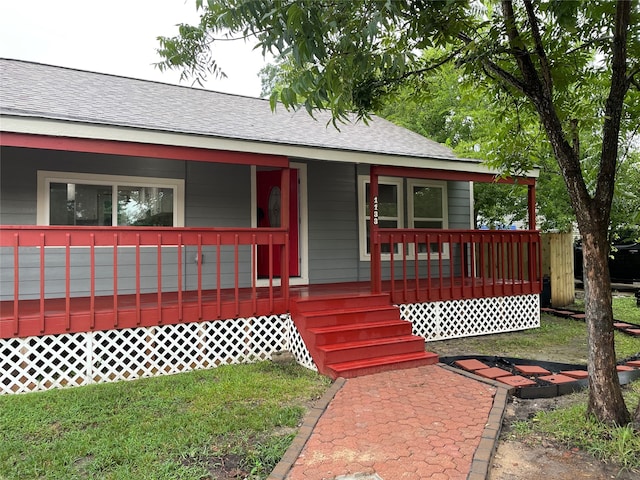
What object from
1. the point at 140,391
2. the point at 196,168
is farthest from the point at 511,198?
the point at 140,391

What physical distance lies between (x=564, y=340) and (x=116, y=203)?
697 cm

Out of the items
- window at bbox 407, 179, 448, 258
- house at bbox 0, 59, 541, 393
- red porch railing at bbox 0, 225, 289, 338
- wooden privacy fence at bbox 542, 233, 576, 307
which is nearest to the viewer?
red porch railing at bbox 0, 225, 289, 338

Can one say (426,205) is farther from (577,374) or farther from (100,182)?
(100,182)

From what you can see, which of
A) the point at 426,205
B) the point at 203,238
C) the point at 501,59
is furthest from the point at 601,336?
the point at 426,205

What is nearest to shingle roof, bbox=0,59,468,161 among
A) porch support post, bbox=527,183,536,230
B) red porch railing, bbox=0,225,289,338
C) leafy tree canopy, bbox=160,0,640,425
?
red porch railing, bbox=0,225,289,338

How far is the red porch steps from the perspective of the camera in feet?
17.3

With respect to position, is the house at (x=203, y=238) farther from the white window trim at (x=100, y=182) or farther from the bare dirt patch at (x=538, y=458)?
the bare dirt patch at (x=538, y=458)

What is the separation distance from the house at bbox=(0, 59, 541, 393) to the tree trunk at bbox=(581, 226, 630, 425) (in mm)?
2142

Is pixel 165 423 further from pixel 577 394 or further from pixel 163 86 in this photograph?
pixel 163 86

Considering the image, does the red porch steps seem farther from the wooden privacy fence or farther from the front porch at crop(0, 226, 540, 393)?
the wooden privacy fence

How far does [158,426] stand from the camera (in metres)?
3.72

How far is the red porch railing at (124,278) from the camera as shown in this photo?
4.91 meters

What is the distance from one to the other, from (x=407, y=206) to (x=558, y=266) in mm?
3992

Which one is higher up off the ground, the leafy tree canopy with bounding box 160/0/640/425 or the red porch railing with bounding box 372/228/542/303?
the leafy tree canopy with bounding box 160/0/640/425
